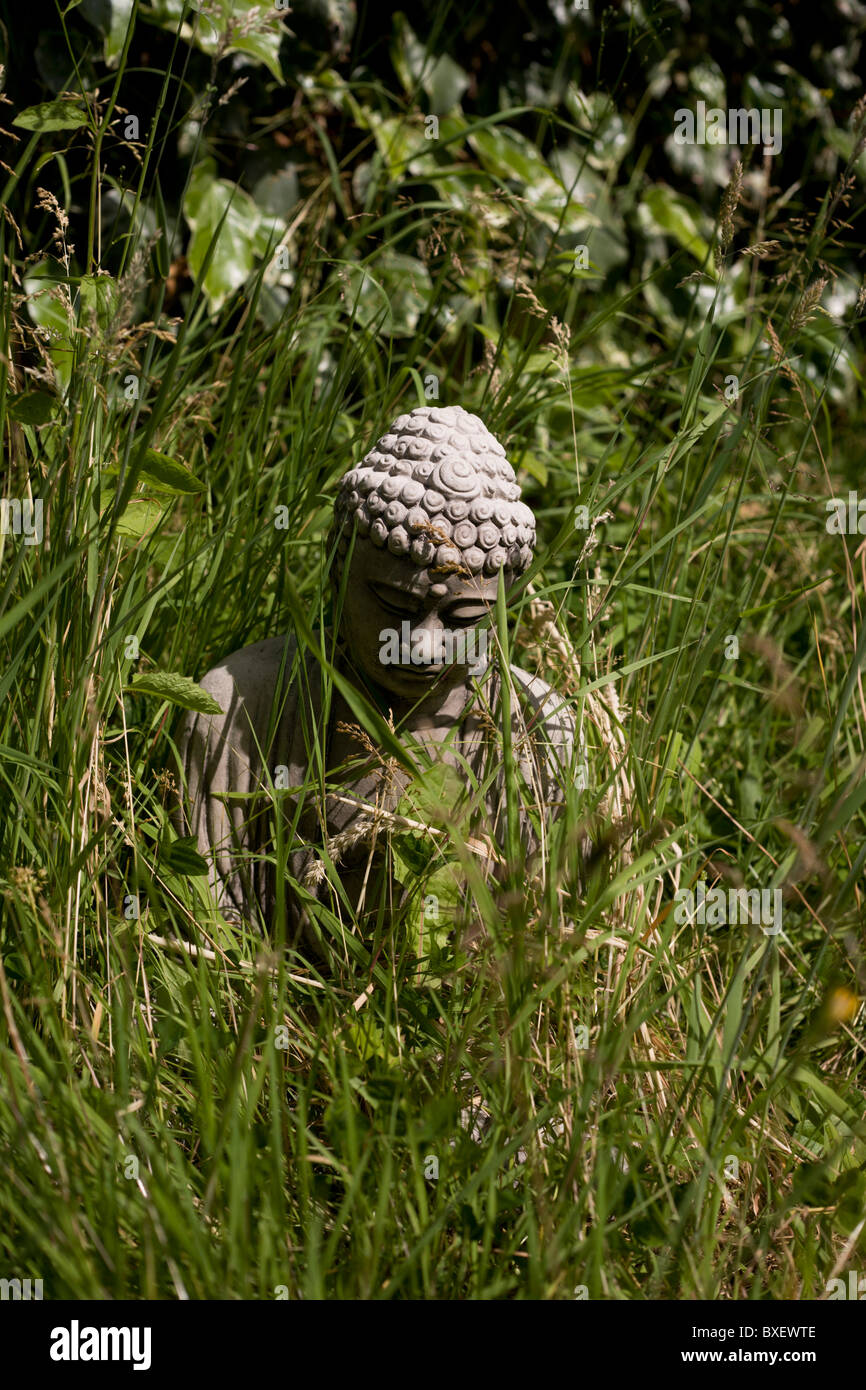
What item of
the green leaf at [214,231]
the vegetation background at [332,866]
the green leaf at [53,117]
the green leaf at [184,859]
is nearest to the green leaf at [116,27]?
the vegetation background at [332,866]

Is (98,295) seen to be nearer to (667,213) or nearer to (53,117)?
(53,117)

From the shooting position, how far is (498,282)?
138 inches

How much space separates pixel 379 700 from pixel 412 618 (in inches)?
8.5

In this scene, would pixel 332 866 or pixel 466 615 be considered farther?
pixel 466 615

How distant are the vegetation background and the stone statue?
99mm

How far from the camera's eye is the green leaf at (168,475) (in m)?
2.00

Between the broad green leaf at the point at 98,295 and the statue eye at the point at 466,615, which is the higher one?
the broad green leaf at the point at 98,295

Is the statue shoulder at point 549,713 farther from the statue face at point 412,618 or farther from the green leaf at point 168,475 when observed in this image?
the green leaf at point 168,475

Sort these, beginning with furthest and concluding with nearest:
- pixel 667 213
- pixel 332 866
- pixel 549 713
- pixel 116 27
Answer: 1. pixel 667 213
2. pixel 116 27
3. pixel 549 713
4. pixel 332 866

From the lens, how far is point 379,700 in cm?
212

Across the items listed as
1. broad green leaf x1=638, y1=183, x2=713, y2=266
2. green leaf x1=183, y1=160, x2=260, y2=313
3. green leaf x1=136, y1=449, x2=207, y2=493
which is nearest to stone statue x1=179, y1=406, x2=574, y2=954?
green leaf x1=136, y1=449, x2=207, y2=493

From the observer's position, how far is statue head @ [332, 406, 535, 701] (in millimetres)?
1897

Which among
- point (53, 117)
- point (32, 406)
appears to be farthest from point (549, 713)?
point (53, 117)

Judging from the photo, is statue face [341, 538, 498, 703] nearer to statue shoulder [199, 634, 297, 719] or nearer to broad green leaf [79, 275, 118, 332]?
statue shoulder [199, 634, 297, 719]
